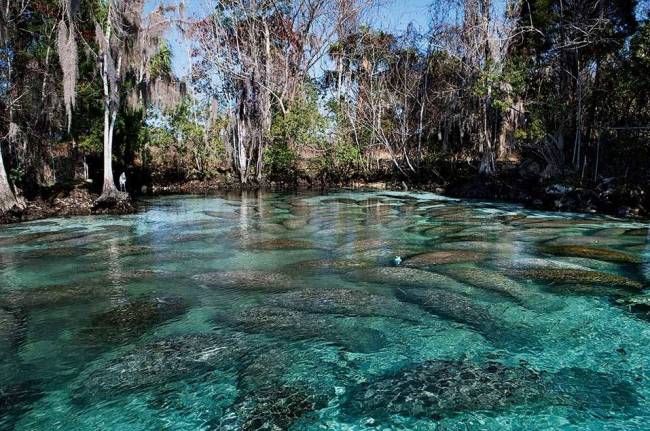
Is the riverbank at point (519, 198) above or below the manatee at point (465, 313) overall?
above

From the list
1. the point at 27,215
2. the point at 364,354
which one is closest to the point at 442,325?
the point at 364,354

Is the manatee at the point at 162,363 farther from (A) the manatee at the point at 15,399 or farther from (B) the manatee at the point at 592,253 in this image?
(B) the manatee at the point at 592,253

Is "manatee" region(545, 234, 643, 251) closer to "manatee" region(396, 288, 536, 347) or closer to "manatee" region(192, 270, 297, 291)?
"manatee" region(396, 288, 536, 347)

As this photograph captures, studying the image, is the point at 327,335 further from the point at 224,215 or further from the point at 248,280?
the point at 224,215

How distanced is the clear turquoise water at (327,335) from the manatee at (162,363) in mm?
17

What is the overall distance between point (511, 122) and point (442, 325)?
23.0 metres

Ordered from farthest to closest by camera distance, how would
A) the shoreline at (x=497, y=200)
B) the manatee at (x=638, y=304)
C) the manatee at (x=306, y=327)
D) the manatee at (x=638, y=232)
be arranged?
the shoreline at (x=497, y=200)
the manatee at (x=638, y=232)
the manatee at (x=638, y=304)
the manatee at (x=306, y=327)

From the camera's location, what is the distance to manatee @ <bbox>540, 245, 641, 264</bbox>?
24.5 feet

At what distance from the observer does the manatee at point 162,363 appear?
3.62m

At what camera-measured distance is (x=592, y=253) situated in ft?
25.8

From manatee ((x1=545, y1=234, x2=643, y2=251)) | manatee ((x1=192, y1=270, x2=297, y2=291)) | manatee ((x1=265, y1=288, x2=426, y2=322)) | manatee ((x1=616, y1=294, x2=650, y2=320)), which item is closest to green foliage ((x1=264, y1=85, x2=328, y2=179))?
manatee ((x1=545, y1=234, x2=643, y2=251))

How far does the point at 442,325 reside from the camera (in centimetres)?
475

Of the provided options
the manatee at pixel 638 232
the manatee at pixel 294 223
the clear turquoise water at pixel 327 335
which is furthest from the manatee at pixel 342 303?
the manatee at pixel 638 232

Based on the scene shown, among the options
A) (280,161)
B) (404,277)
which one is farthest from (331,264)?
(280,161)
